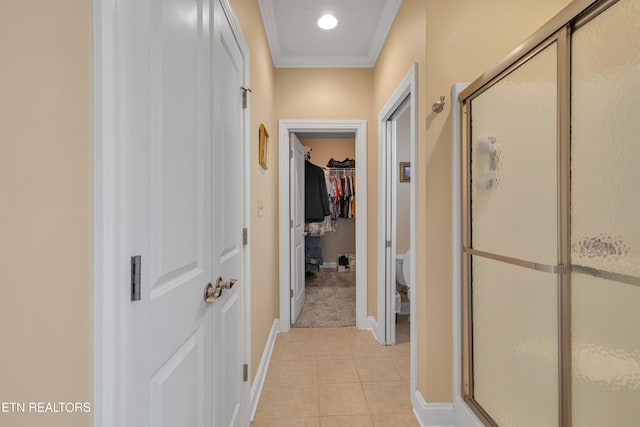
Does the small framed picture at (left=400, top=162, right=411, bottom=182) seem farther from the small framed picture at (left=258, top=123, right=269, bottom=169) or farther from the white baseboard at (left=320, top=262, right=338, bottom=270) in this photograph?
the white baseboard at (left=320, top=262, right=338, bottom=270)

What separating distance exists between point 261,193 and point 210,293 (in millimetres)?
1255

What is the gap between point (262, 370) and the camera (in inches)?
85.4

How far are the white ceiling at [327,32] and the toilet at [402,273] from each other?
1939 millimetres

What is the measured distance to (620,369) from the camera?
0.86 m

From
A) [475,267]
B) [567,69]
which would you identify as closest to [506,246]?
[475,267]

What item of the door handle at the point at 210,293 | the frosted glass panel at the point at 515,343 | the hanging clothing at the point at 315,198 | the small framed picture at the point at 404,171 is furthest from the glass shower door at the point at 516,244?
the hanging clothing at the point at 315,198

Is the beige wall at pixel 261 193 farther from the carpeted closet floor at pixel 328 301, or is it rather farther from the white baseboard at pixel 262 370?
the carpeted closet floor at pixel 328 301

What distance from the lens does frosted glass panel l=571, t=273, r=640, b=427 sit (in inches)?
32.5

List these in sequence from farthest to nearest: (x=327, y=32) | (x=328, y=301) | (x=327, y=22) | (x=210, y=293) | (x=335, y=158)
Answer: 1. (x=335, y=158)
2. (x=328, y=301)
3. (x=327, y=32)
4. (x=327, y=22)
5. (x=210, y=293)

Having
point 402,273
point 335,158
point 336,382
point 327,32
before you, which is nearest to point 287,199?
point 402,273

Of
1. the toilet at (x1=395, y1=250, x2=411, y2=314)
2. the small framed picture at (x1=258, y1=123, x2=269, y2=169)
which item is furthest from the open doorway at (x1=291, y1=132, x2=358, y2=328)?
the small framed picture at (x1=258, y1=123, x2=269, y2=169)

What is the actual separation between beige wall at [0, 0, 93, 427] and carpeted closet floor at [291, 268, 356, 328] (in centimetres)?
283

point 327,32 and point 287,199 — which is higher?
point 327,32

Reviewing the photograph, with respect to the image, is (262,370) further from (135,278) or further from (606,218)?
(606,218)
